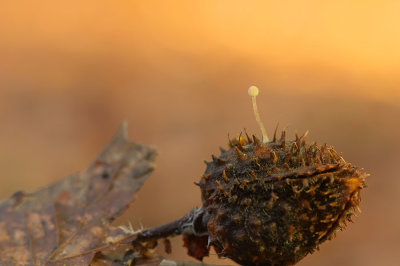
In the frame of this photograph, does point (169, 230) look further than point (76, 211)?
No

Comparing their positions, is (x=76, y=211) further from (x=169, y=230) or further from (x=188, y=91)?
(x=188, y=91)

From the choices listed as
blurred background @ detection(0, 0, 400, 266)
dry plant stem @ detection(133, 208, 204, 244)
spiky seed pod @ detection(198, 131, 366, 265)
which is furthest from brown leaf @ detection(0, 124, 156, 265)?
blurred background @ detection(0, 0, 400, 266)

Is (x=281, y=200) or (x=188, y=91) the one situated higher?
(x=188, y=91)

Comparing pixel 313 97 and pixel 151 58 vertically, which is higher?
pixel 151 58

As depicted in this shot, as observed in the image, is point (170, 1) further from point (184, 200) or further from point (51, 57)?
point (184, 200)

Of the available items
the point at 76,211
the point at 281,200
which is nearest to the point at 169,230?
the point at 76,211

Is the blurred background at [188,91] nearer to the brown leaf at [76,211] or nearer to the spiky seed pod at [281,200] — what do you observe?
the brown leaf at [76,211]

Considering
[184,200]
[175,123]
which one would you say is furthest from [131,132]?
[184,200]
